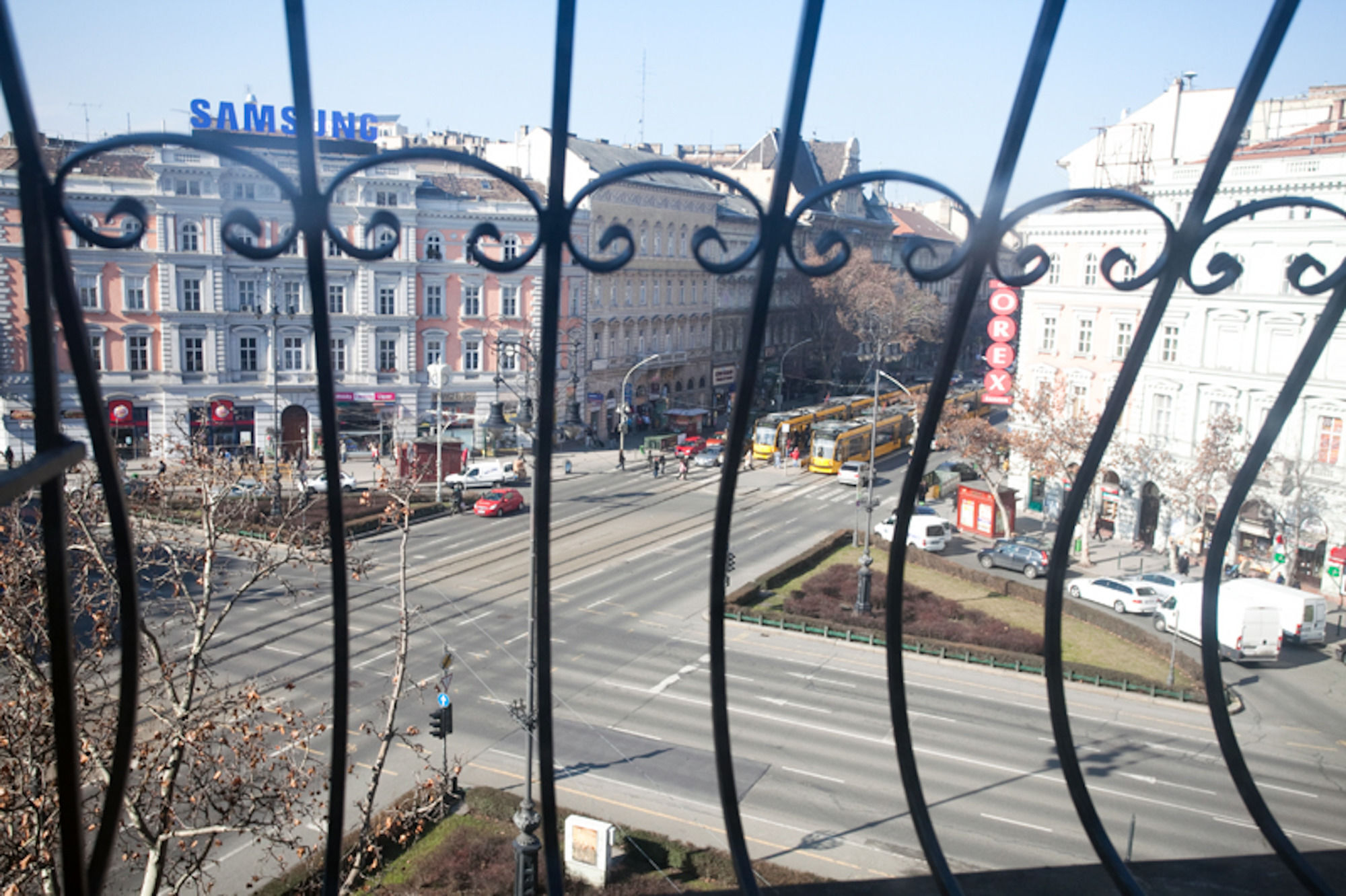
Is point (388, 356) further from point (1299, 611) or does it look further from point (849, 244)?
point (849, 244)

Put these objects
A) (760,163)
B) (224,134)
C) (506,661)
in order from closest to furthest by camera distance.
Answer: (506,661), (224,134), (760,163)

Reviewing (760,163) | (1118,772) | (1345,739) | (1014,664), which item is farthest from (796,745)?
(760,163)

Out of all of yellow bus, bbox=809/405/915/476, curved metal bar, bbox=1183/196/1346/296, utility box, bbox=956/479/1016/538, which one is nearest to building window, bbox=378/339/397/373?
yellow bus, bbox=809/405/915/476

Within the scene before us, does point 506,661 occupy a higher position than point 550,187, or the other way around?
point 550,187

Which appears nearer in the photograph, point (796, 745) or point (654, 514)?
point (796, 745)

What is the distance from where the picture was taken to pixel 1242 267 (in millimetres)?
2635

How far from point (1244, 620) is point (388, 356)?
27.2 meters

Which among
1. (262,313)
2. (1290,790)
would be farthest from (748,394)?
(262,313)

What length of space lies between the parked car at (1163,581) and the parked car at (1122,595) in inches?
6.5

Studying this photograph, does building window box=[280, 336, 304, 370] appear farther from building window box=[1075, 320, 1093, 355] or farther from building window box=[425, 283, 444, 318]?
building window box=[1075, 320, 1093, 355]

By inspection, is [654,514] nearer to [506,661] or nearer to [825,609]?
[825,609]

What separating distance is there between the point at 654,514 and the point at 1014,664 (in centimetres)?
1452

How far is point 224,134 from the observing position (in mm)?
31797

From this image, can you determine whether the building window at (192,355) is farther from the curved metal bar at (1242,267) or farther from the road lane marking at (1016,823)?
the curved metal bar at (1242,267)
